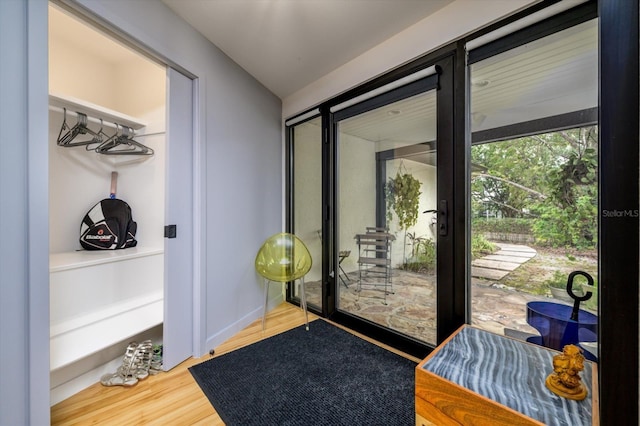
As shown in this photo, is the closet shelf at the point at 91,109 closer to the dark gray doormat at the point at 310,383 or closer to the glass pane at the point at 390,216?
the glass pane at the point at 390,216

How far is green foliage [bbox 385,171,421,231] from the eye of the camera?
77.1 inches

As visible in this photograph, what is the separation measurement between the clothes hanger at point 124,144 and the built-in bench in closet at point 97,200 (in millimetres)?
33

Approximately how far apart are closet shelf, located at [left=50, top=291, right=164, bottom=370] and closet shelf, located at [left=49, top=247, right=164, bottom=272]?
0.36 meters

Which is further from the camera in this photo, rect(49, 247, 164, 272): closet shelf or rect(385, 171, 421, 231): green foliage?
rect(385, 171, 421, 231): green foliage

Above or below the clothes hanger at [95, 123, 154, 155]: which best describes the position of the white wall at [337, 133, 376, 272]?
below

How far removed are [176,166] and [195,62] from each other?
0.82 metres

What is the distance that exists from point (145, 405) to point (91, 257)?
1.09 meters

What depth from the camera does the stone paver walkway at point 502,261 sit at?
4.80ft

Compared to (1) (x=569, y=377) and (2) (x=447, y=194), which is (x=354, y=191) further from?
(1) (x=569, y=377)

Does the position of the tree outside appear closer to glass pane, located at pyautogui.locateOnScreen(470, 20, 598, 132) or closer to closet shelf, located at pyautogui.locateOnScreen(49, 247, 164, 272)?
glass pane, located at pyautogui.locateOnScreen(470, 20, 598, 132)

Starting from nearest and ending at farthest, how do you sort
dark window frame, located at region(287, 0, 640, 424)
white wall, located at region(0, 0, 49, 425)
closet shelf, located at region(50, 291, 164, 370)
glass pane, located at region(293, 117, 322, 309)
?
dark window frame, located at region(287, 0, 640, 424) → white wall, located at region(0, 0, 49, 425) → closet shelf, located at region(50, 291, 164, 370) → glass pane, located at region(293, 117, 322, 309)

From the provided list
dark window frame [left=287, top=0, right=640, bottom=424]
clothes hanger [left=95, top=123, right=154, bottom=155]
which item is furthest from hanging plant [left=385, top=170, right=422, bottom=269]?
clothes hanger [left=95, top=123, right=154, bottom=155]

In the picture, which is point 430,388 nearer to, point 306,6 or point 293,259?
point 293,259

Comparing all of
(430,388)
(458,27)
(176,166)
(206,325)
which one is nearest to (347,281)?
(206,325)
